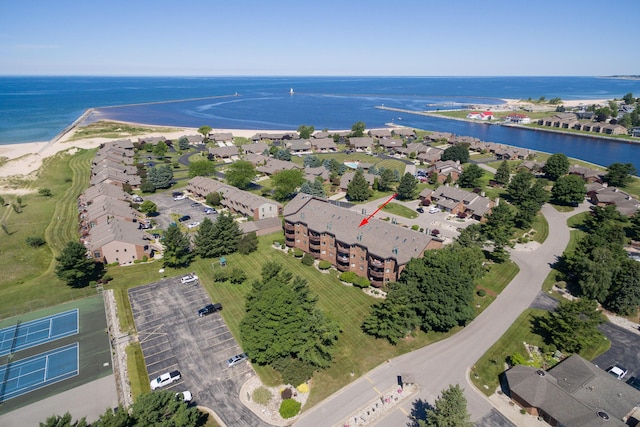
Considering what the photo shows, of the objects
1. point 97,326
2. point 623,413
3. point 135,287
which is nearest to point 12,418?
point 97,326

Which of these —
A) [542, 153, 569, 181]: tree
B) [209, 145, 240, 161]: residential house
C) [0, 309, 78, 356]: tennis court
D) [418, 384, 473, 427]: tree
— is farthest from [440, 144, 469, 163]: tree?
[0, 309, 78, 356]: tennis court

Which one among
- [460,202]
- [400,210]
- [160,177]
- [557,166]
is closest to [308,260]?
[400,210]

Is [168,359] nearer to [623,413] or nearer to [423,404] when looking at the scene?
[423,404]

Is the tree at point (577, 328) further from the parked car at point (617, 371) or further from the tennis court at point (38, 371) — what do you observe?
the tennis court at point (38, 371)

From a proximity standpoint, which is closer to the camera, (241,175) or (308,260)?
(308,260)

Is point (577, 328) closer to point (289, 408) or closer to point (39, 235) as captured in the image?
point (289, 408)
